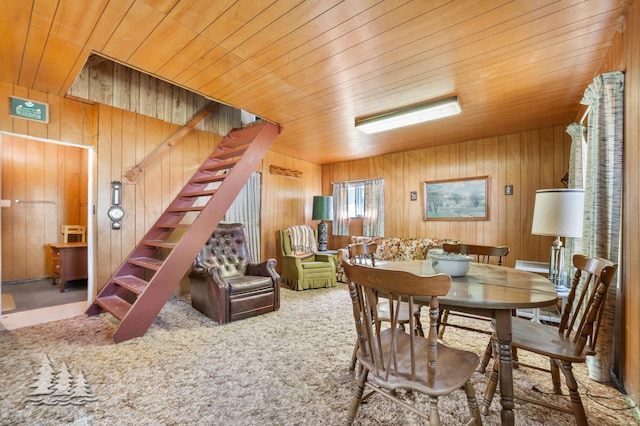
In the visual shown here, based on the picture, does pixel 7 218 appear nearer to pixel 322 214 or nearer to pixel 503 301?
pixel 322 214

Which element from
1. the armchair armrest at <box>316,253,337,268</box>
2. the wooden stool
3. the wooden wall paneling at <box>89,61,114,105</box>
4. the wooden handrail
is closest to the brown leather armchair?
the wooden handrail

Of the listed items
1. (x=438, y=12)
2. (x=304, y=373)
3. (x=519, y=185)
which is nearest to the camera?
(x=438, y=12)

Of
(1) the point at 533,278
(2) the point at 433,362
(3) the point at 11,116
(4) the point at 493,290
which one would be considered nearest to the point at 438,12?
(4) the point at 493,290

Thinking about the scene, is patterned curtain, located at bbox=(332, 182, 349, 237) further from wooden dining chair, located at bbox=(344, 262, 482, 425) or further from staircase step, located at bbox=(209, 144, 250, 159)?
wooden dining chair, located at bbox=(344, 262, 482, 425)

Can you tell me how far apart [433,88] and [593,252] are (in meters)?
1.83

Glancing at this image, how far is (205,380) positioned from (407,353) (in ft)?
4.66

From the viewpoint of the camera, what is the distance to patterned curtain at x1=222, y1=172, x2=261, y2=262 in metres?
4.64

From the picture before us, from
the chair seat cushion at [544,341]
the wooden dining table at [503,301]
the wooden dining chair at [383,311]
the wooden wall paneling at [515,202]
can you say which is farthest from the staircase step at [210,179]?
the wooden wall paneling at [515,202]

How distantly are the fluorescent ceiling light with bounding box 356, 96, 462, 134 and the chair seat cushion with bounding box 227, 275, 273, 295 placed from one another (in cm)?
229

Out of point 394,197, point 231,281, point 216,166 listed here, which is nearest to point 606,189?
point 394,197

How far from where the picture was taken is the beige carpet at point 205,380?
1585mm

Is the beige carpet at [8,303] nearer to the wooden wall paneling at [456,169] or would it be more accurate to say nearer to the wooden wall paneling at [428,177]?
the wooden wall paneling at [428,177]

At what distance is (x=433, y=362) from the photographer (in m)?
1.16

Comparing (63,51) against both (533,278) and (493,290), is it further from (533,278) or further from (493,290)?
(533,278)
